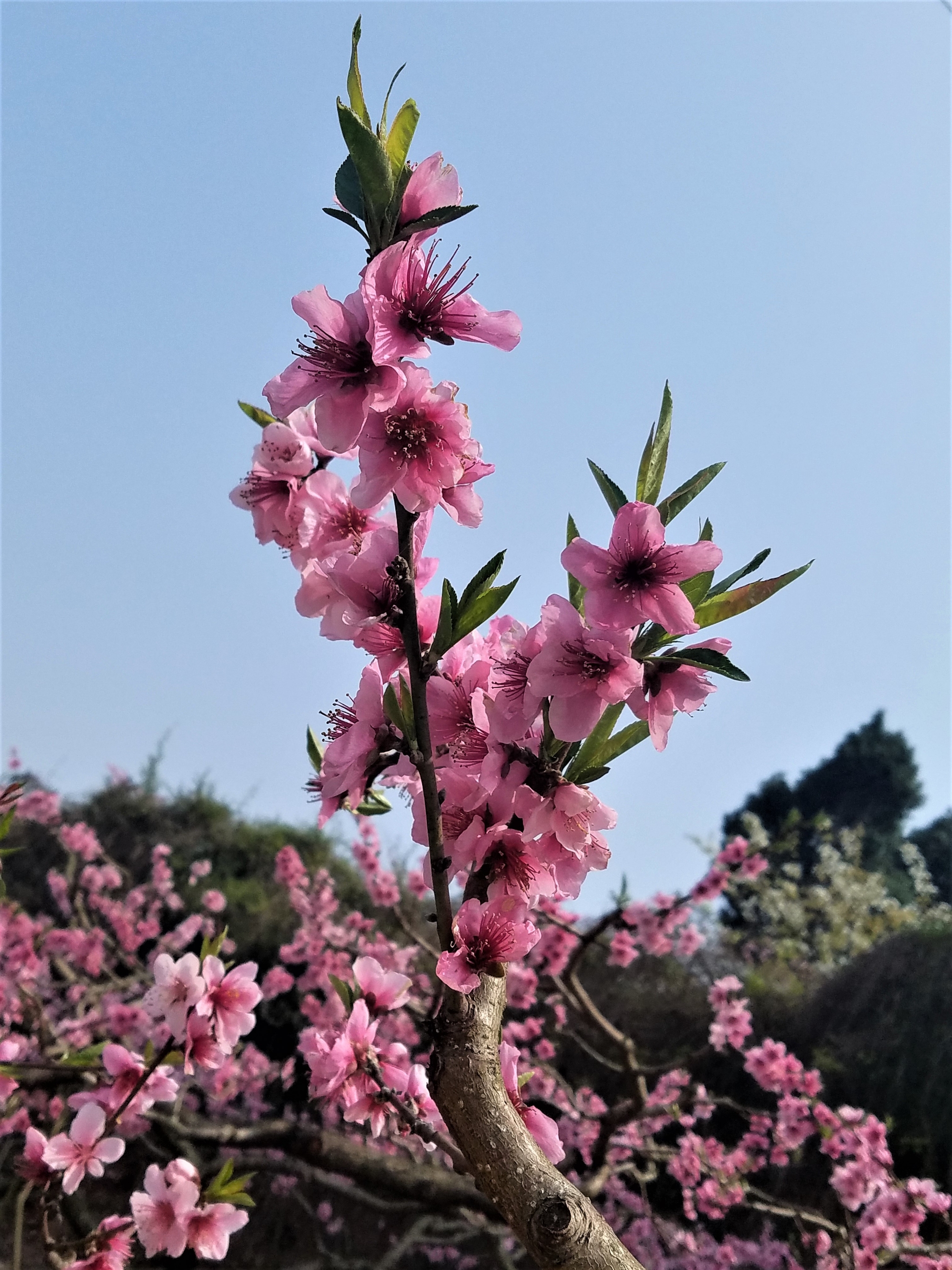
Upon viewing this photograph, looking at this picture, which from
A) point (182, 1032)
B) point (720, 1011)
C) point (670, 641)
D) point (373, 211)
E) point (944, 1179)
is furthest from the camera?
point (944, 1179)

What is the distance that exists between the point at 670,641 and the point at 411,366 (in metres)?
0.48

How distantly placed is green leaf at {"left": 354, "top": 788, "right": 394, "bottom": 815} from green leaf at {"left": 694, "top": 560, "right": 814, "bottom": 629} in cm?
70

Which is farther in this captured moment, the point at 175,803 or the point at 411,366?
the point at 175,803

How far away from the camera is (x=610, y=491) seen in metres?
1.04

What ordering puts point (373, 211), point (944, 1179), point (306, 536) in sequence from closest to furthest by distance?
point (373, 211)
point (306, 536)
point (944, 1179)

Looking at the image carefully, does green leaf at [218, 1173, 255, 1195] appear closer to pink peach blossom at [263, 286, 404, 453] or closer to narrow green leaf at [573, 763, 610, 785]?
narrow green leaf at [573, 763, 610, 785]

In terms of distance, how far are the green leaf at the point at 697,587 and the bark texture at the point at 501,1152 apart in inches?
21.3

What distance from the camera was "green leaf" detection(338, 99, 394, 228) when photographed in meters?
0.91

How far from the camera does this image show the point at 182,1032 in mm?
1751

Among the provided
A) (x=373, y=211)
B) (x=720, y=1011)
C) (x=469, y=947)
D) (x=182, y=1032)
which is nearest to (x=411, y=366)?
(x=373, y=211)

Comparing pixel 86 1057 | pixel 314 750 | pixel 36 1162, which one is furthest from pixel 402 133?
pixel 36 1162

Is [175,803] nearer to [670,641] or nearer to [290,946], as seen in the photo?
[290,946]

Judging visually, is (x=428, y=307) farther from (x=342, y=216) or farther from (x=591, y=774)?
(x=591, y=774)

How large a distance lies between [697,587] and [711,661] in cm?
11
